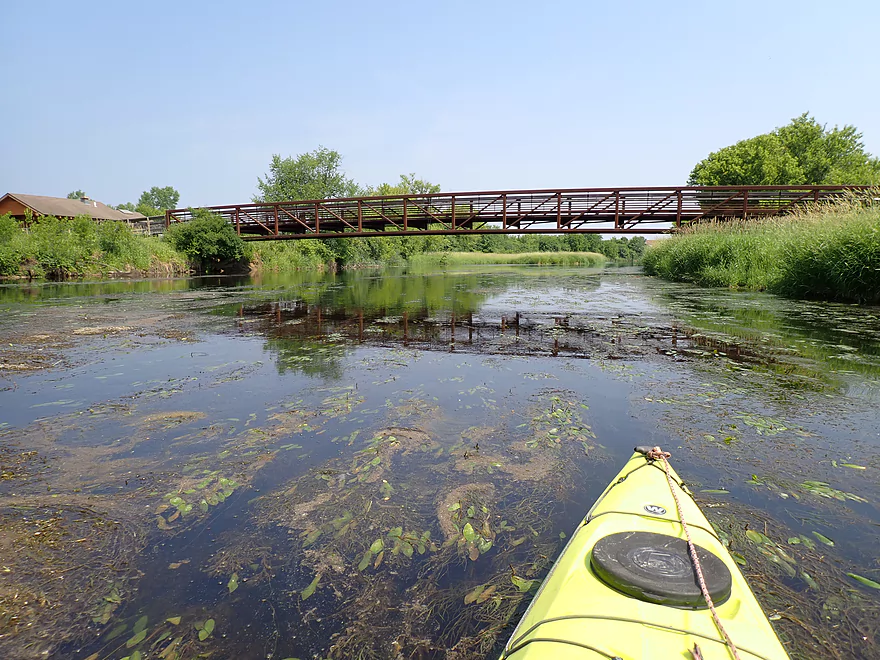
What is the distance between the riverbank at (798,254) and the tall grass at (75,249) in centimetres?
2681

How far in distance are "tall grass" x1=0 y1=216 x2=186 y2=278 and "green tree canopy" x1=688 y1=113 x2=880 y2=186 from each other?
41.3 m

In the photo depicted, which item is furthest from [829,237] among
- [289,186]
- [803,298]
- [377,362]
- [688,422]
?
[289,186]

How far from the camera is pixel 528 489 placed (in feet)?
9.21

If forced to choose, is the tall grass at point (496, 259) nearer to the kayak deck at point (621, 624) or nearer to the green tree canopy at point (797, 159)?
the green tree canopy at point (797, 159)

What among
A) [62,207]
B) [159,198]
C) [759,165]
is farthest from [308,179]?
[159,198]

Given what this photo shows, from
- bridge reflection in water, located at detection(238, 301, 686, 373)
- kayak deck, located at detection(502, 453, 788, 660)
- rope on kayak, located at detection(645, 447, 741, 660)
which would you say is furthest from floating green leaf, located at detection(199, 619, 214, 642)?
bridge reflection in water, located at detection(238, 301, 686, 373)

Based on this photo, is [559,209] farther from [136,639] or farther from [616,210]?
[136,639]

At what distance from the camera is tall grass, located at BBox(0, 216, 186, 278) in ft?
66.5

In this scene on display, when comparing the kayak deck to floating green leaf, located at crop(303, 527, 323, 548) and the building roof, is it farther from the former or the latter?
the building roof

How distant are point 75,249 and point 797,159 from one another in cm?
4898

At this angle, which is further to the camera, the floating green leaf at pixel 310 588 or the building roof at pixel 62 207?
the building roof at pixel 62 207

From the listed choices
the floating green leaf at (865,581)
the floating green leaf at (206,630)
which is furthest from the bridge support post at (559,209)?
the floating green leaf at (206,630)

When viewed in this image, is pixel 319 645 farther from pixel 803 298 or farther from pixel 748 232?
pixel 748 232

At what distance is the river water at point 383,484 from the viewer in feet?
6.02
